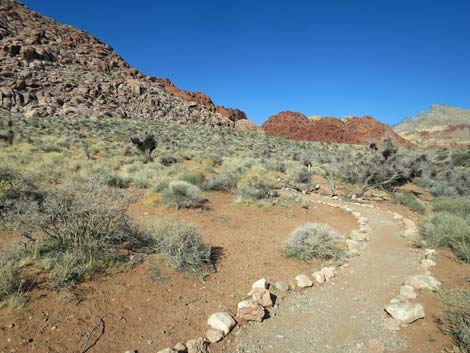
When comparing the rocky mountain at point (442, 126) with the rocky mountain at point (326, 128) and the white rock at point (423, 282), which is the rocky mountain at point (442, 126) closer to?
the rocky mountain at point (326, 128)

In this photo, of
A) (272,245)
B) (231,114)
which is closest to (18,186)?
(272,245)

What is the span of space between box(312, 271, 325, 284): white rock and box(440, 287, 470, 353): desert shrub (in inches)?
66.3

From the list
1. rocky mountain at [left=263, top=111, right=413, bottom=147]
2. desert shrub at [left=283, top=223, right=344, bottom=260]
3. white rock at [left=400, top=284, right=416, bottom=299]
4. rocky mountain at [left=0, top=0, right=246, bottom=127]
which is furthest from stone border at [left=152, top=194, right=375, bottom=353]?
rocky mountain at [left=263, top=111, right=413, bottom=147]

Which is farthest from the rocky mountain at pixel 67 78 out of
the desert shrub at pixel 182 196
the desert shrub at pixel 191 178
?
the desert shrub at pixel 182 196

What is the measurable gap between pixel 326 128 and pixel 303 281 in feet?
237

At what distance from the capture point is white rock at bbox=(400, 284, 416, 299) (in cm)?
402

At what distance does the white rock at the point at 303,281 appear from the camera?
14.3 ft

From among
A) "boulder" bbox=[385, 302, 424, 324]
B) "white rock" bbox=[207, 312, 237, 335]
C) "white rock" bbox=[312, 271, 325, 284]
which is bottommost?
"white rock" bbox=[207, 312, 237, 335]

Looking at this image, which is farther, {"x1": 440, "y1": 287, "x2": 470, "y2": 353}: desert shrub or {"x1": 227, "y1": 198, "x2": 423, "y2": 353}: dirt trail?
{"x1": 227, "y1": 198, "x2": 423, "y2": 353}: dirt trail

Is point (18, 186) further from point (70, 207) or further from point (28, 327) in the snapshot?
point (28, 327)

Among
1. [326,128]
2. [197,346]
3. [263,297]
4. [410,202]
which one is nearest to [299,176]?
[410,202]

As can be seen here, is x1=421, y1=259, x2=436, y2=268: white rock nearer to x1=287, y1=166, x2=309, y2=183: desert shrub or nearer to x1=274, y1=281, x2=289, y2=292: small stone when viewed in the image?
x1=274, y1=281, x2=289, y2=292: small stone

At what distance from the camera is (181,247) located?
14.7 ft

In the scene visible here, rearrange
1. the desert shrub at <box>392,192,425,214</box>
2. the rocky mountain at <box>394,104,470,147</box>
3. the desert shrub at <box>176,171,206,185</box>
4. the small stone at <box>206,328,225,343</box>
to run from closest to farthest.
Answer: the small stone at <box>206,328,225,343</box> → the desert shrub at <box>392,192,425,214</box> → the desert shrub at <box>176,171,206,185</box> → the rocky mountain at <box>394,104,470,147</box>
